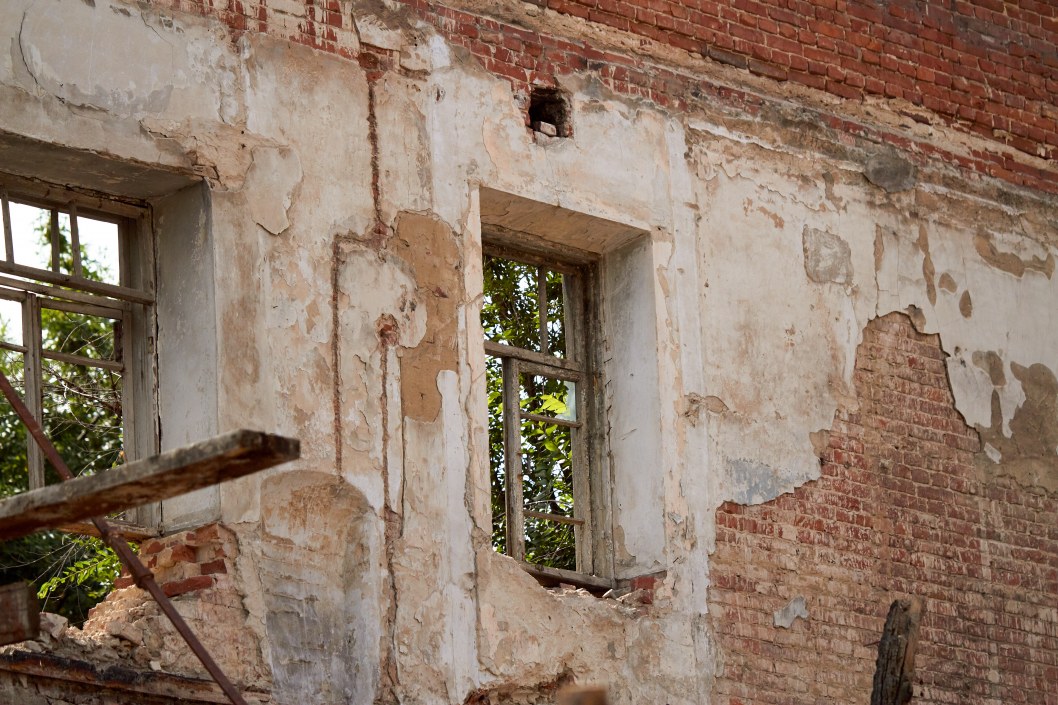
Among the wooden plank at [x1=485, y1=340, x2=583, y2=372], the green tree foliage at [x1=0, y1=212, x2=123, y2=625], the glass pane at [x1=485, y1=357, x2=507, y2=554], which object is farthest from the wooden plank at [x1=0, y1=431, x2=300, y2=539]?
the green tree foliage at [x1=0, y1=212, x2=123, y2=625]

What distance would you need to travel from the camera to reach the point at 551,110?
8391 mm

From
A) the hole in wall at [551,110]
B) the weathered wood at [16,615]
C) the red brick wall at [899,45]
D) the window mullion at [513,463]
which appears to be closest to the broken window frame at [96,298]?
the weathered wood at [16,615]

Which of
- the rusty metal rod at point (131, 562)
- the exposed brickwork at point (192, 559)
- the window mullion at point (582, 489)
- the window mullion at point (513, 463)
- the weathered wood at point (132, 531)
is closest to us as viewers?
the rusty metal rod at point (131, 562)

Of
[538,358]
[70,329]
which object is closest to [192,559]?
[538,358]

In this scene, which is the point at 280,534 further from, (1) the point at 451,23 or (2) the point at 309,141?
(1) the point at 451,23

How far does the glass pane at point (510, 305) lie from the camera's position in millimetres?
11000

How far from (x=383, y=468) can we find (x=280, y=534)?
1.70 ft

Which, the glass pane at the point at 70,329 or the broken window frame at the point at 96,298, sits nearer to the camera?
the broken window frame at the point at 96,298

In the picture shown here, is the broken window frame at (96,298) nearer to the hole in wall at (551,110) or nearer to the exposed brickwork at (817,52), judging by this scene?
the exposed brickwork at (817,52)

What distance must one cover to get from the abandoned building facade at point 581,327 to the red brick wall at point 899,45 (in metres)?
0.02

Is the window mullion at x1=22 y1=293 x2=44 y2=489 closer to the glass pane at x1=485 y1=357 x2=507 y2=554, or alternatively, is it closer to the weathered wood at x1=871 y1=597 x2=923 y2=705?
the weathered wood at x1=871 y1=597 x2=923 y2=705

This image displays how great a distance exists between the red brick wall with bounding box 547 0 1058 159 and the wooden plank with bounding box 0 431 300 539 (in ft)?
12.7

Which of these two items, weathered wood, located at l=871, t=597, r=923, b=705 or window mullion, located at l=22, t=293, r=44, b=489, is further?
window mullion, located at l=22, t=293, r=44, b=489

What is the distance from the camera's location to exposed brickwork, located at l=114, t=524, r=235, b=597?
6.89 meters
